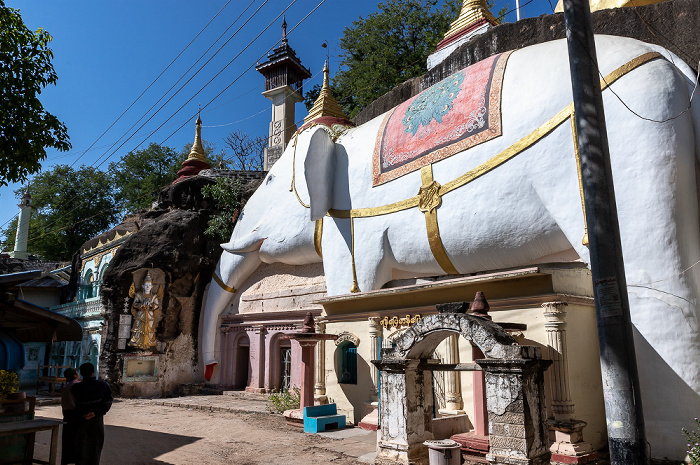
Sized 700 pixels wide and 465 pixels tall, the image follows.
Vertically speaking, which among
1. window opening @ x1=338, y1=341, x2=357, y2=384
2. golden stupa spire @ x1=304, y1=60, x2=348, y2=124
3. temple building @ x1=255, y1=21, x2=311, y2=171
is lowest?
window opening @ x1=338, y1=341, x2=357, y2=384

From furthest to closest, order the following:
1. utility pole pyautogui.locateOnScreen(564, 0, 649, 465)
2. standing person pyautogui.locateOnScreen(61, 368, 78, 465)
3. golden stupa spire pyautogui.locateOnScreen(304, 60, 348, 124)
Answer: golden stupa spire pyautogui.locateOnScreen(304, 60, 348, 124) < standing person pyautogui.locateOnScreen(61, 368, 78, 465) < utility pole pyautogui.locateOnScreen(564, 0, 649, 465)

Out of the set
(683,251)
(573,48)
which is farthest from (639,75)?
(573,48)

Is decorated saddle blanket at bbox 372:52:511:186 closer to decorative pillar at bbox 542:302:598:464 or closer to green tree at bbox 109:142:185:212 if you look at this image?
decorative pillar at bbox 542:302:598:464

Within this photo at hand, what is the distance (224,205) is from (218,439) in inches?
410

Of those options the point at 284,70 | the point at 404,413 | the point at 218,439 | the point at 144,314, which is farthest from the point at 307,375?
the point at 284,70

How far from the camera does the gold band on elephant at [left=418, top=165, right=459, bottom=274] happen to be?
34.1 ft

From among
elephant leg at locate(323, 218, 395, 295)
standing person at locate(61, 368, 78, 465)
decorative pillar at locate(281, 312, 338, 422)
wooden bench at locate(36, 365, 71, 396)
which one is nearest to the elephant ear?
elephant leg at locate(323, 218, 395, 295)

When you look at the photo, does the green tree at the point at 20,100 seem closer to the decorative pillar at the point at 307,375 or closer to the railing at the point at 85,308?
the decorative pillar at the point at 307,375

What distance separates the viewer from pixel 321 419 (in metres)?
10.2

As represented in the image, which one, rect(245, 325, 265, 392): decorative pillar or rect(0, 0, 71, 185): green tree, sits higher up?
rect(0, 0, 71, 185): green tree

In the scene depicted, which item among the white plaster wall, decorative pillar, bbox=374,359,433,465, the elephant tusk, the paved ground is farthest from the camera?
the elephant tusk

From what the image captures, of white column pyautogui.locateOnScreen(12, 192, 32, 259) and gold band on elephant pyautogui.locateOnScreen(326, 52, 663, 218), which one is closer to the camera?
gold band on elephant pyautogui.locateOnScreen(326, 52, 663, 218)

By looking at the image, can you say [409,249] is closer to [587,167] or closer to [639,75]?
[639,75]

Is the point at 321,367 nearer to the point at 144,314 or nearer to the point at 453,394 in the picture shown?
the point at 453,394
